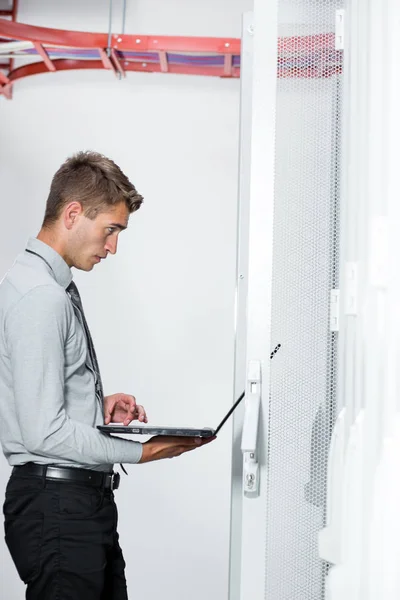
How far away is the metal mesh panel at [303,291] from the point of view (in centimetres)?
168

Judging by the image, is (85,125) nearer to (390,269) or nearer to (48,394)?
(48,394)

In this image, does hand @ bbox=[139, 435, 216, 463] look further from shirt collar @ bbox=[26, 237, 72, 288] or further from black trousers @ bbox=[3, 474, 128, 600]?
shirt collar @ bbox=[26, 237, 72, 288]

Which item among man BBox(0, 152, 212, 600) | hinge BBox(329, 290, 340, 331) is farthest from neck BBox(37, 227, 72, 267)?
hinge BBox(329, 290, 340, 331)

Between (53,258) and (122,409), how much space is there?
60 centimetres

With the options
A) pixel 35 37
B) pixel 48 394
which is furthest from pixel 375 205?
pixel 35 37

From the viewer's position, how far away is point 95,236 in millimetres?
2107

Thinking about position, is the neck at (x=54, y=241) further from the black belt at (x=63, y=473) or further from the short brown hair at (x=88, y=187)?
the black belt at (x=63, y=473)

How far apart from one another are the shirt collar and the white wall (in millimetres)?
1800

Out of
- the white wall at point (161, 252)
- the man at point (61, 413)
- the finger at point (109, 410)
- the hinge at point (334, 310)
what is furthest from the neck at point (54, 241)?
the white wall at point (161, 252)

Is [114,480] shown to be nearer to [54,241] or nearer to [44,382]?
[44,382]

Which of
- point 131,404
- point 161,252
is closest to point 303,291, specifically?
point 131,404

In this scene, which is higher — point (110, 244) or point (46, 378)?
point (110, 244)

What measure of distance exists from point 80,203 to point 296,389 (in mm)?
786

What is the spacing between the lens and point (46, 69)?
3.80m
